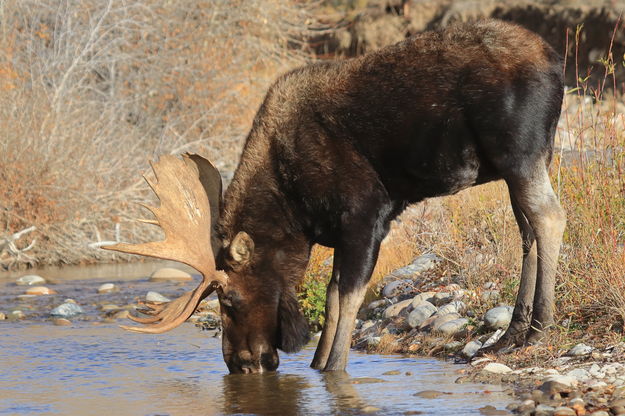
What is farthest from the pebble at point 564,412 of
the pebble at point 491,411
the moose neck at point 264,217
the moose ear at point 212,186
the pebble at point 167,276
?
the pebble at point 167,276

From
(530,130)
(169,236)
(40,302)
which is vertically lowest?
(40,302)

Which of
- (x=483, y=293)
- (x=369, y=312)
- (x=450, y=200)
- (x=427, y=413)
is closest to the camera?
(x=427, y=413)

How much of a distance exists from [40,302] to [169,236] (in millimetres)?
4917

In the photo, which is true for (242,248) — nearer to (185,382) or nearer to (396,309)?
(185,382)

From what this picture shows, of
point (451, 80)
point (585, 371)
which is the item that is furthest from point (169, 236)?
point (585, 371)

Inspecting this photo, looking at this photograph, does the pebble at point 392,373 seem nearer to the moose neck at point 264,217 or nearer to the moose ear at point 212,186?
the moose neck at point 264,217

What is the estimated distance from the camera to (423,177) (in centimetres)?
794

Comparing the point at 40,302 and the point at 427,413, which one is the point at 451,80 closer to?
the point at 427,413

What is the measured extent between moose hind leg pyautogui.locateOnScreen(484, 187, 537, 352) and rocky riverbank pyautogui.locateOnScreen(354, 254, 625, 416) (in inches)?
8.2

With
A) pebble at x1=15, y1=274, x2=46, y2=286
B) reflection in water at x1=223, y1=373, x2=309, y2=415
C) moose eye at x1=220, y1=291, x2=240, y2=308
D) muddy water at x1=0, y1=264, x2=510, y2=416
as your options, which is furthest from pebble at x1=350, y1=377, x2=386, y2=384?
pebble at x1=15, y1=274, x2=46, y2=286

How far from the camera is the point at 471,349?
844cm

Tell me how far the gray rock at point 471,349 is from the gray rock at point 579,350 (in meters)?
0.92

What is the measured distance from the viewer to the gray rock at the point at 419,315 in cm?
930

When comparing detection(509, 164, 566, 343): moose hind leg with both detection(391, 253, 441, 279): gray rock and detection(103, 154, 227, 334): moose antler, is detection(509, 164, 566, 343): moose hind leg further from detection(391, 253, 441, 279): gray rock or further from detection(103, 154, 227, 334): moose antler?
detection(391, 253, 441, 279): gray rock
